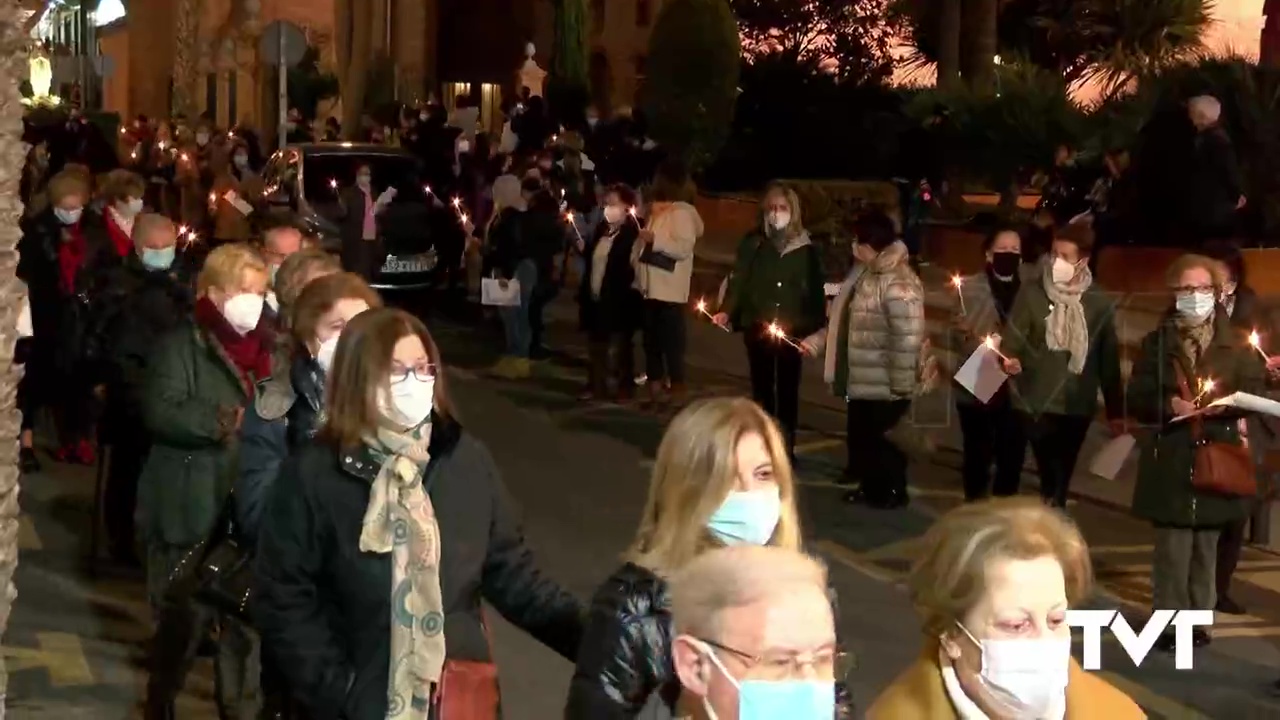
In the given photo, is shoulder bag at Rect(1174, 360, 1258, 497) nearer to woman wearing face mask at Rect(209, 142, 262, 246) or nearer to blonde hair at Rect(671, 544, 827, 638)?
blonde hair at Rect(671, 544, 827, 638)

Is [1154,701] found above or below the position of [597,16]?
below

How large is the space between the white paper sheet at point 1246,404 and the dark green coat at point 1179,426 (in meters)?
0.07

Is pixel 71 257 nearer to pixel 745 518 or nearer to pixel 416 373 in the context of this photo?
pixel 416 373

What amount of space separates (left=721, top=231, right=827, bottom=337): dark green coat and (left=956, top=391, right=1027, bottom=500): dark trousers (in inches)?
83.4

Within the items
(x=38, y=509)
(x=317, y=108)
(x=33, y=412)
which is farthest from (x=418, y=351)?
(x=317, y=108)

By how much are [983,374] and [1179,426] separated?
87.6 inches

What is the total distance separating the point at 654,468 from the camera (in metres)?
4.39

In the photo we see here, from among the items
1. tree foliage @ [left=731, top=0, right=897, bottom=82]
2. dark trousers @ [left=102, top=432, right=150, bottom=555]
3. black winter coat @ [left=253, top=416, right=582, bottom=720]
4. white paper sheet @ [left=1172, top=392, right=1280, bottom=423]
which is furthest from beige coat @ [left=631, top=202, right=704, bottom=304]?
tree foliage @ [left=731, top=0, right=897, bottom=82]

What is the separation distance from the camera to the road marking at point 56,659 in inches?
339

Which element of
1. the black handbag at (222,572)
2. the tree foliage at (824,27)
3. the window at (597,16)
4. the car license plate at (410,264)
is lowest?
the car license plate at (410,264)

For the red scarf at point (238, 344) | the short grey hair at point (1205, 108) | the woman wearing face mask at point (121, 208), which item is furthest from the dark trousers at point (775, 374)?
the red scarf at point (238, 344)

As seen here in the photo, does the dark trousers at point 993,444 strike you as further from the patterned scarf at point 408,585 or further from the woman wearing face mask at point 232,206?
the woman wearing face mask at point 232,206

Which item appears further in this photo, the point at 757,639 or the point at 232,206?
the point at 232,206

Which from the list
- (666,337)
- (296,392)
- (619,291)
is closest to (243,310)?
(296,392)
